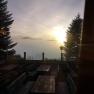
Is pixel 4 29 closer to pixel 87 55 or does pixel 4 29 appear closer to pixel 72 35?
pixel 72 35

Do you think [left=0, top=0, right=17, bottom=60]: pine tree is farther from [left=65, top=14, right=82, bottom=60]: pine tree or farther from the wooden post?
the wooden post

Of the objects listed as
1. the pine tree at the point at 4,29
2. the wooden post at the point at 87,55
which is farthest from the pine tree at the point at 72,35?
the wooden post at the point at 87,55

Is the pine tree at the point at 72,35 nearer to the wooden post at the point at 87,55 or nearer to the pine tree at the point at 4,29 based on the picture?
the pine tree at the point at 4,29

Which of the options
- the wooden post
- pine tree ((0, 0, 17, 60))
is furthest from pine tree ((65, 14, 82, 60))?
the wooden post

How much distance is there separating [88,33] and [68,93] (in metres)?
8.75

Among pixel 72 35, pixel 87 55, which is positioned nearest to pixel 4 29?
pixel 72 35

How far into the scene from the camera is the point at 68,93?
9.76 m

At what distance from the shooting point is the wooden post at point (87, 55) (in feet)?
4.55

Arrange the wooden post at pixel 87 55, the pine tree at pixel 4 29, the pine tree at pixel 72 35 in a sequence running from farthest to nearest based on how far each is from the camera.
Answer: the pine tree at pixel 72 35 → the pine tree at pixel 4 29 → the wooden post at pixel 87 55

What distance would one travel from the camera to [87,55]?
140 centimetres

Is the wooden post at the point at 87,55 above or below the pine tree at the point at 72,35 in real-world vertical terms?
below

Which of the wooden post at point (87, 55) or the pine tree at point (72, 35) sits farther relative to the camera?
the pine tree at point (72, 35)

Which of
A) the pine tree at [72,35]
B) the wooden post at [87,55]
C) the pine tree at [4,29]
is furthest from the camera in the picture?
the pine tree at [72,35]

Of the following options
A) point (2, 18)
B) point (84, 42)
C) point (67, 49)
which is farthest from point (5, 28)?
point (84, 42)
